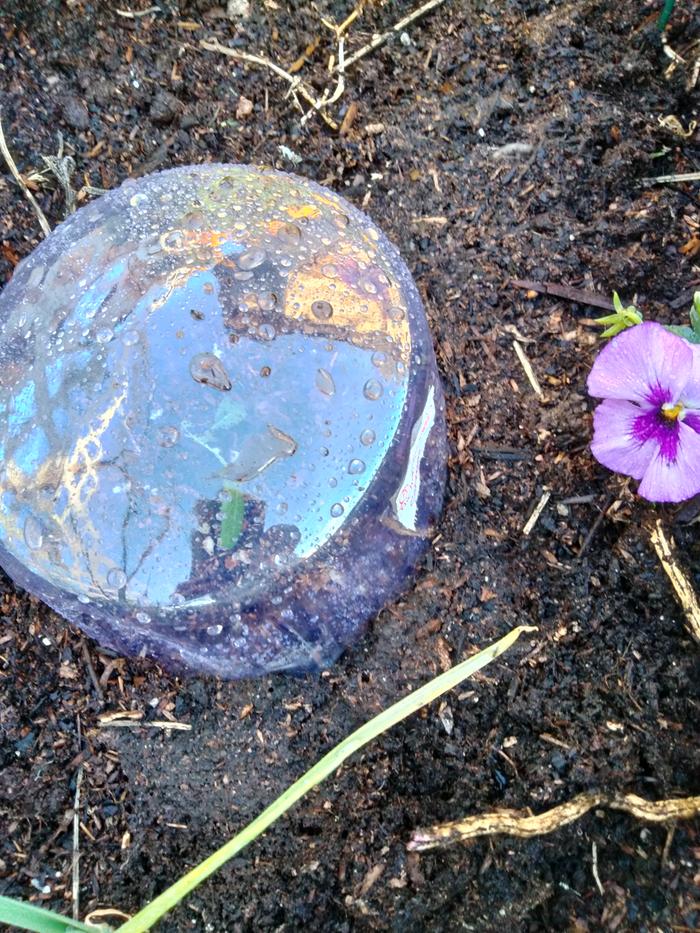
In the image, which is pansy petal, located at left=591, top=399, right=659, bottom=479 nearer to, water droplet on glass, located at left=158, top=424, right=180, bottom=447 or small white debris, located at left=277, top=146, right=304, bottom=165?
water droplet on glass, located at left=158, top=424, right=180, bottom=447

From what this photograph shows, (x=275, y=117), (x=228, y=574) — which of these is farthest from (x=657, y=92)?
(x=228, y=574)

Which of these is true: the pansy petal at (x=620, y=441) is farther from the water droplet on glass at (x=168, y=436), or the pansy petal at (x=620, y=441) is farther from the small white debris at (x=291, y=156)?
the small white debris at (x=291, y=156)

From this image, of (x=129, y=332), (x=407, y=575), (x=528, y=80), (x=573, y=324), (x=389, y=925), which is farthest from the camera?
(x=528, y=80)

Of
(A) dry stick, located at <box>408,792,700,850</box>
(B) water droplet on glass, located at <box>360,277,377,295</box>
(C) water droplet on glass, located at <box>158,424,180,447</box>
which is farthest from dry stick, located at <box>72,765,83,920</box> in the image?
(B) water droplet on glass, located at <box>360,277,377,295</box>

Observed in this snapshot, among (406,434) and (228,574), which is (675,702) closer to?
(406,434)

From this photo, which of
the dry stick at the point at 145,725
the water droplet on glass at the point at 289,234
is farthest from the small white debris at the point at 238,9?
the dry stick at the point at 145,725
